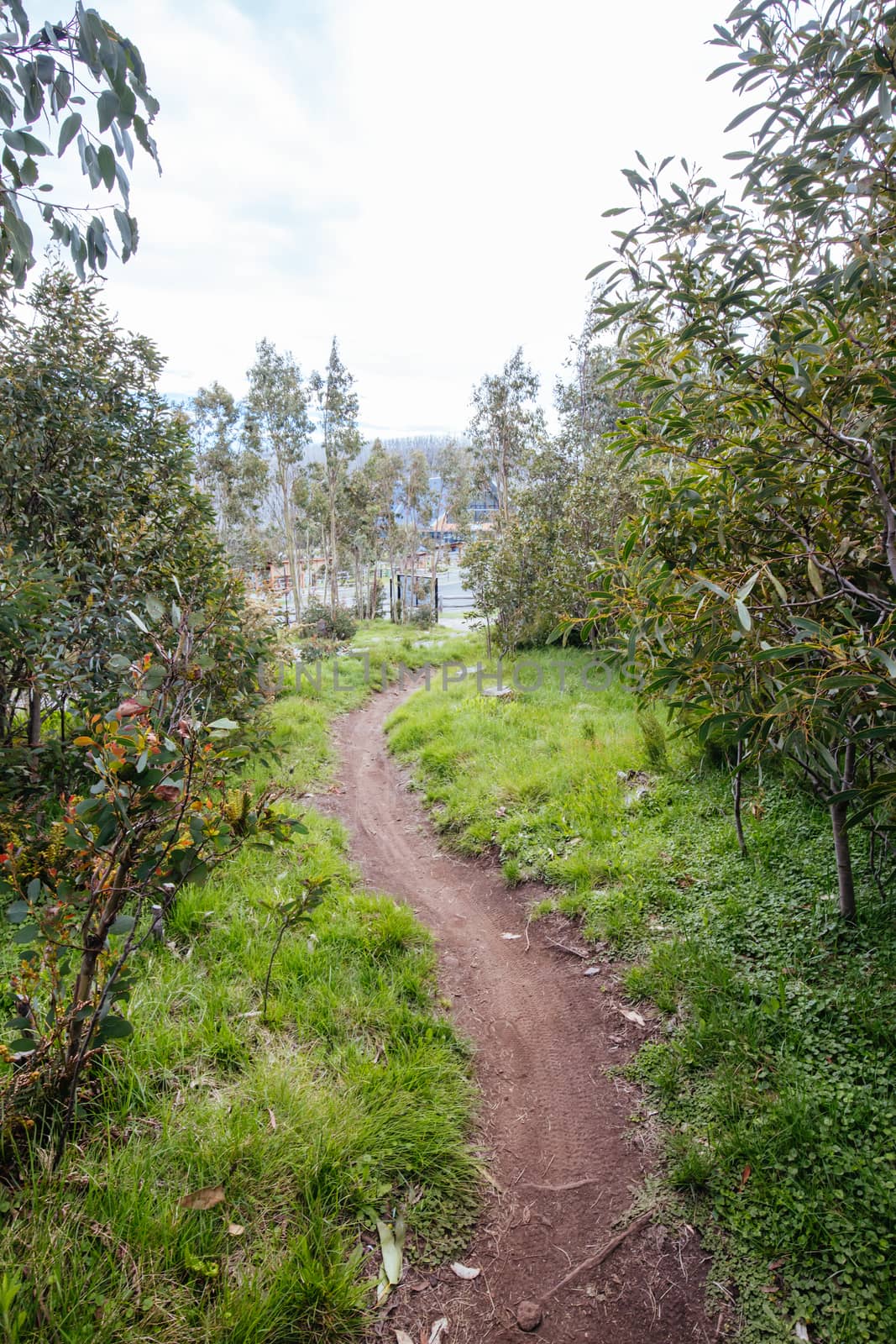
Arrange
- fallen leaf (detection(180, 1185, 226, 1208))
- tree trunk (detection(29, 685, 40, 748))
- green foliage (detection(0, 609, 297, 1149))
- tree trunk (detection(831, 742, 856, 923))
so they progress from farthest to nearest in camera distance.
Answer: tree trunk (detection(29, 685, 40, 748)) → tree trunk (detection(831, 742, 856, 923)) → fallen leaf (detection(180, 1185, 226, 1208)) → green foliage (detection(0, 609, 297, 1149))

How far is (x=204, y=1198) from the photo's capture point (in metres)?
1.79

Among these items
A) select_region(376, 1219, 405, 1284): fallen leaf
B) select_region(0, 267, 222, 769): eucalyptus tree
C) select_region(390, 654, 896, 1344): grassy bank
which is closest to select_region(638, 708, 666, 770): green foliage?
select_region(390, 654, 896, 1344): grassy bank

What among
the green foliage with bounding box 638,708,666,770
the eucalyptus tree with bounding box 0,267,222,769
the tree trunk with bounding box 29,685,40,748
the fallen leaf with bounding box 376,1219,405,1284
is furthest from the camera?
the green foliage with bounding box 638,708,666,770

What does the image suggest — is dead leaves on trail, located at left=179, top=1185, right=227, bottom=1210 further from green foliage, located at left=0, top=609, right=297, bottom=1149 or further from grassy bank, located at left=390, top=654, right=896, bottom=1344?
grassy bank, located at left=390, top=654, right=896, bottom=1344

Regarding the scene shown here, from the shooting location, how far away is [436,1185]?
7.13 ft

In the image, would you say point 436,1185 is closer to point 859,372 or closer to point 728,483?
point 728,483

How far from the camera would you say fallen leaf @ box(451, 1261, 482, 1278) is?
1942mm

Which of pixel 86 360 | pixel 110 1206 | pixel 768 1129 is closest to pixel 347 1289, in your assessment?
pixel 110 1206

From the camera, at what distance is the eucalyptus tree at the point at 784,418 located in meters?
1.78

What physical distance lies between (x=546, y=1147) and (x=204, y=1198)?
4.12 ft

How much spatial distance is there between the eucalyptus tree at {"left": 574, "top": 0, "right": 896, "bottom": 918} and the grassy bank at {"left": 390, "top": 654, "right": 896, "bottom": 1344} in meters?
0.97

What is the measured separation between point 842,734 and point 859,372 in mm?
1093

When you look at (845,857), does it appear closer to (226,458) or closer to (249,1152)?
(249,1152)

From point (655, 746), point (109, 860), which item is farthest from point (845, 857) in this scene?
point (109, 860)
